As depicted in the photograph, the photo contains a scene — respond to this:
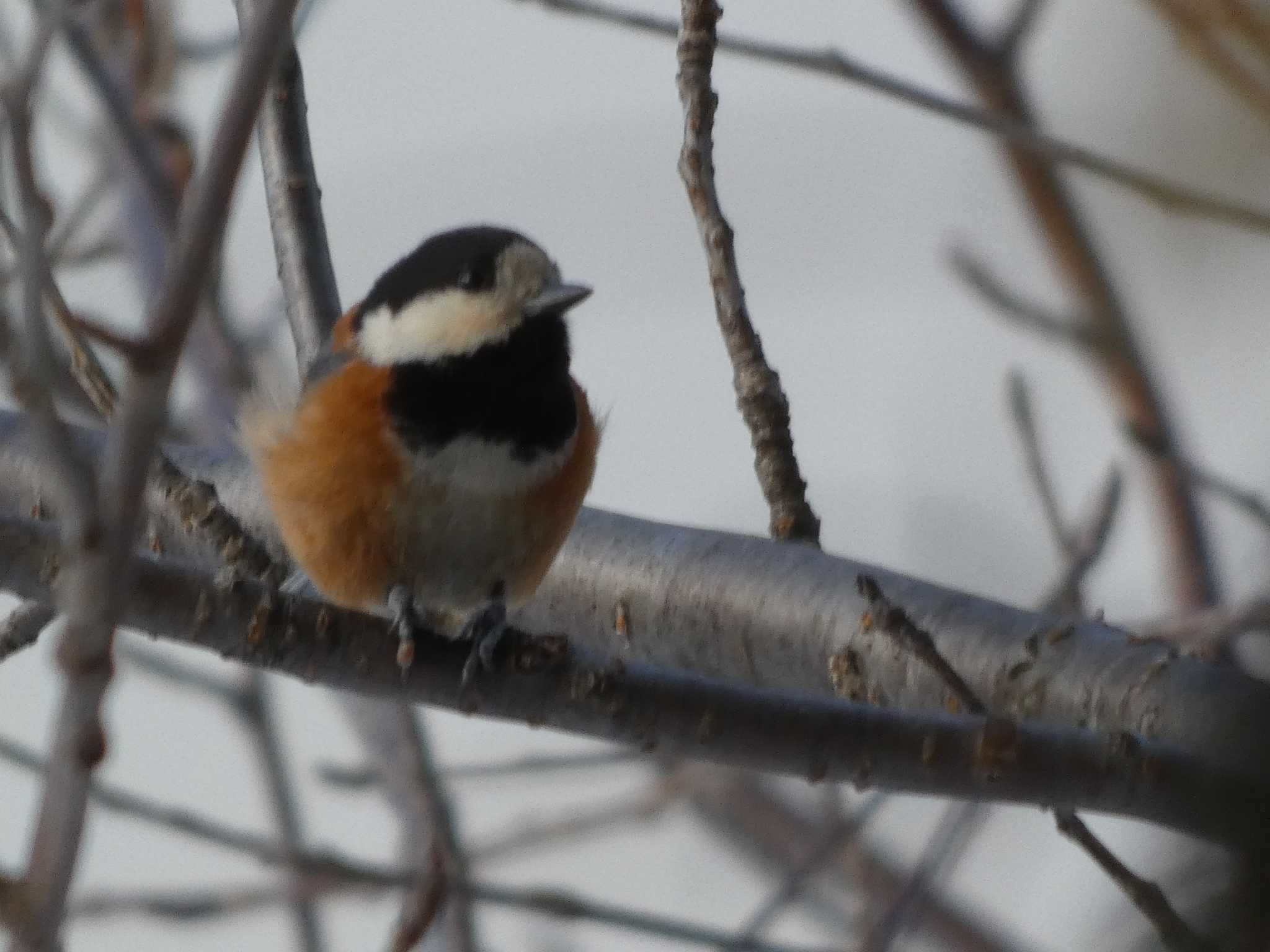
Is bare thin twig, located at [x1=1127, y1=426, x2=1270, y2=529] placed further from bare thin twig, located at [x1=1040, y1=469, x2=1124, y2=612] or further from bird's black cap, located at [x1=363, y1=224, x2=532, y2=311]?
bird's black cap, located at [x1=363, y1=224, x2=532, y2=311]

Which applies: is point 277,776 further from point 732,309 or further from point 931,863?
point 732,309

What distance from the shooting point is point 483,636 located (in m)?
2.35

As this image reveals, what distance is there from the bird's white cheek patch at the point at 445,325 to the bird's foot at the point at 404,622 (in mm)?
454

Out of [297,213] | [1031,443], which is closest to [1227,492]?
[1031,443]

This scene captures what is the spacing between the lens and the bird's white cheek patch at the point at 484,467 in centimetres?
276

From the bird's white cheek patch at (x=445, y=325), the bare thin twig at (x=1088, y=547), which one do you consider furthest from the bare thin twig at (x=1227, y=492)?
the bird's white cheek patch at (x=445, y=325)

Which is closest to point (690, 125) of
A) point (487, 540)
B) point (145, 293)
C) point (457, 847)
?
point (487, 540)

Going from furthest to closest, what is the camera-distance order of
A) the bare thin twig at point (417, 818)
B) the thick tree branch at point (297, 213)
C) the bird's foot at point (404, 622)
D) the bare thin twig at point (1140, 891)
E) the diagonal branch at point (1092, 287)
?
the diagonal branch at point (1092, 287) → the thick tree branch at point (297, 213) → the bare thin twig at point (417, 818) → the bird's foot at point (404, 622) → the bare thin twig at point (1140, 891)

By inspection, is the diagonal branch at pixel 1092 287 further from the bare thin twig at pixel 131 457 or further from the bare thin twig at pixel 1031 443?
the bare thin twig at pixel 131 457

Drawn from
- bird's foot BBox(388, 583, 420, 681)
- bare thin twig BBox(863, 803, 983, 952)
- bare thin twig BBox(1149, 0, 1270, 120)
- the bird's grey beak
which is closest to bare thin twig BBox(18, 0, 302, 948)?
bird's foot BBox(388, 583, 420, 681)

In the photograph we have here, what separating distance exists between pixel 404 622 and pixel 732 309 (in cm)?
82

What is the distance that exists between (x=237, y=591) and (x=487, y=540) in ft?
2.65

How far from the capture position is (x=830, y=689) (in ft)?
8.98

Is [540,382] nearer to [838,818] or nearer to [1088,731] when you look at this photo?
[1088,731]
